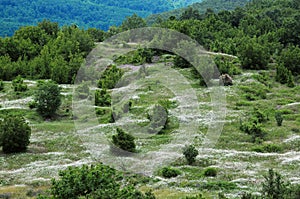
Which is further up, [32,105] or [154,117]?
[32,105]

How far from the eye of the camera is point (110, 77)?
81.5m

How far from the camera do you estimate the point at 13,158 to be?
47.8 metres

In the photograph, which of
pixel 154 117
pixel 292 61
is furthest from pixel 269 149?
pixel 292 61

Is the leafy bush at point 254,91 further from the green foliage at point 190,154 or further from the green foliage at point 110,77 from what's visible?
the green foliage at point 190,154

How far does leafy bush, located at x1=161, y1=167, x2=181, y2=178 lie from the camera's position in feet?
132

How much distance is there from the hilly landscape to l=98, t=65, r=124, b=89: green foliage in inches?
9.9

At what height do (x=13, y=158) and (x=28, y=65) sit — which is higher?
(x=28, y=65)

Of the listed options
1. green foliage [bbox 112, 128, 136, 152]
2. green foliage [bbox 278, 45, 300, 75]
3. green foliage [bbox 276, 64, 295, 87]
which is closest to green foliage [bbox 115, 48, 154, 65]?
green foliage [bbox 276, 64, 295, 87]

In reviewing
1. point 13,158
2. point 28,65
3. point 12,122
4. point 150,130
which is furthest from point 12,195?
point 28,65

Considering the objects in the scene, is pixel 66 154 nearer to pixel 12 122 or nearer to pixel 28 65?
pixel 12 122

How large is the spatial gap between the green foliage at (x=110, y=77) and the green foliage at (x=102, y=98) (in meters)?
5.58

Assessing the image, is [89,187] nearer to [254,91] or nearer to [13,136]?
[13,136]

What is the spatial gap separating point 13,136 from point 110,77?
34.1 m

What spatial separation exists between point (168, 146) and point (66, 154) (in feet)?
36.6
